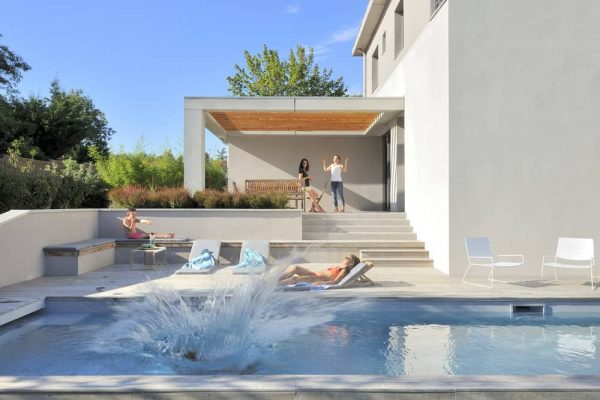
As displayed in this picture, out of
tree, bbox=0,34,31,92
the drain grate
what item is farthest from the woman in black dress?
tree, bbox=0,34,31,92

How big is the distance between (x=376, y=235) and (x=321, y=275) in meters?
4.03

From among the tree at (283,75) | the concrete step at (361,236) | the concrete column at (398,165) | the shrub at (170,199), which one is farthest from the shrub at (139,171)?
the tree at (283,75)

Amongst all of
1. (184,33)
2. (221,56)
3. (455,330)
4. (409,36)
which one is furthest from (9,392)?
(221,56)

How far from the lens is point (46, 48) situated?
36.7 m

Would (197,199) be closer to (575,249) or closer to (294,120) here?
(294,120)

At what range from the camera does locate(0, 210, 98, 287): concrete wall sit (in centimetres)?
830

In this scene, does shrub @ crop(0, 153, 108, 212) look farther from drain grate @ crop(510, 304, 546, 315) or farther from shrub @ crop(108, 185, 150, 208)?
drain grate @ crop(510, 304, 546, 315)

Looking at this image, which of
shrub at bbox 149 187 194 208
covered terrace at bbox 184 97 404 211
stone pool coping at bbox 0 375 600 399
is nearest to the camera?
stone pool coping at bbox 0 375 600 399

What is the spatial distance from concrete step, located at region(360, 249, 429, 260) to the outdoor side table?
4.06 meters

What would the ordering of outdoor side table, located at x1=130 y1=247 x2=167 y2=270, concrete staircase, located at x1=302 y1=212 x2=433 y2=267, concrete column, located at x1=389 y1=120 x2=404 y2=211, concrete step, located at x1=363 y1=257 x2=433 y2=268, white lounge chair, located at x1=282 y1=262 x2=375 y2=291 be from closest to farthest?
white lounge chair, located at x1=282 y1=262 x2=375 y2=291, outdoor side table, located at x1=130 y1=247 x2=167 y2=270, concrete step, located at x1=363 y1=257 x2=433 y2=268, concrete staircase, located at x1=302 y1=212 x2=433 y2=267, concrete column, located at x1=389 y1=120 x2=404 y2=211

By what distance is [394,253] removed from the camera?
35.8ft

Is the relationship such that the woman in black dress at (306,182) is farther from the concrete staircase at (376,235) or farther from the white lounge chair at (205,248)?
the white lounge chair at (205,248)

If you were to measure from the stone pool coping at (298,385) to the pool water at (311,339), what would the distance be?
131 centimetres

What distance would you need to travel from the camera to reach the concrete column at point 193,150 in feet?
40.7
